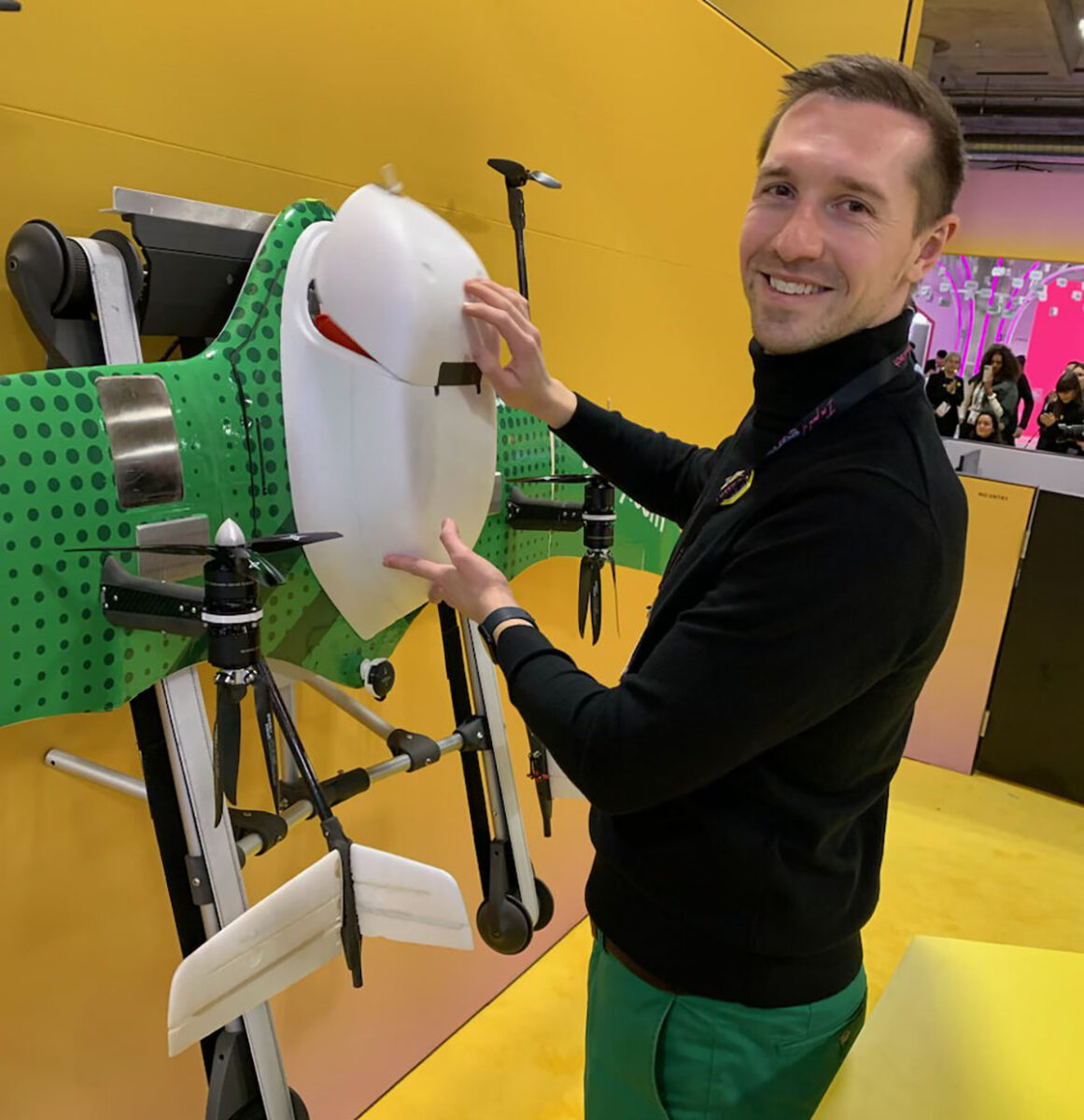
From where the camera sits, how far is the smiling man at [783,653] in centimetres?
85

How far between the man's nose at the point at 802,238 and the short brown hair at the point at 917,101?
10 cm

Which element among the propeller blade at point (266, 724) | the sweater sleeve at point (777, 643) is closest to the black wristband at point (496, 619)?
the sweater sleeve at point (777, 643)

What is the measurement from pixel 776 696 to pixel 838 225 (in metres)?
0.45

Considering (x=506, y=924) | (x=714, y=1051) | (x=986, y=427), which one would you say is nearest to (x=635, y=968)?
(x=714, y=1051)

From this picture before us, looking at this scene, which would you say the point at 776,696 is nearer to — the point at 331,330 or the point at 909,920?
the point at 331,330

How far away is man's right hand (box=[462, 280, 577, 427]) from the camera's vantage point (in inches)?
43.2

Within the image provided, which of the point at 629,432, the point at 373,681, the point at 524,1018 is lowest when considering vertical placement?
the point at 524,1018

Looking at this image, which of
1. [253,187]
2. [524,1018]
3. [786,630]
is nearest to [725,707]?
[786,630]

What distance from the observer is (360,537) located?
109 cm

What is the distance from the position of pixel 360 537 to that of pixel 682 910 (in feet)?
1.77

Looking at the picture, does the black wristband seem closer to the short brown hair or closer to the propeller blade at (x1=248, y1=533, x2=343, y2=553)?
the propeller blade at (x1=248, y1=533, x2=343, y2=553)

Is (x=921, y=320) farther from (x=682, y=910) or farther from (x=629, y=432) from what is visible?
(x=682, y=910)

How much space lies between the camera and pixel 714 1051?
1063 mm

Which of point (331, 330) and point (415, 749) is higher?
point (331, 330)
